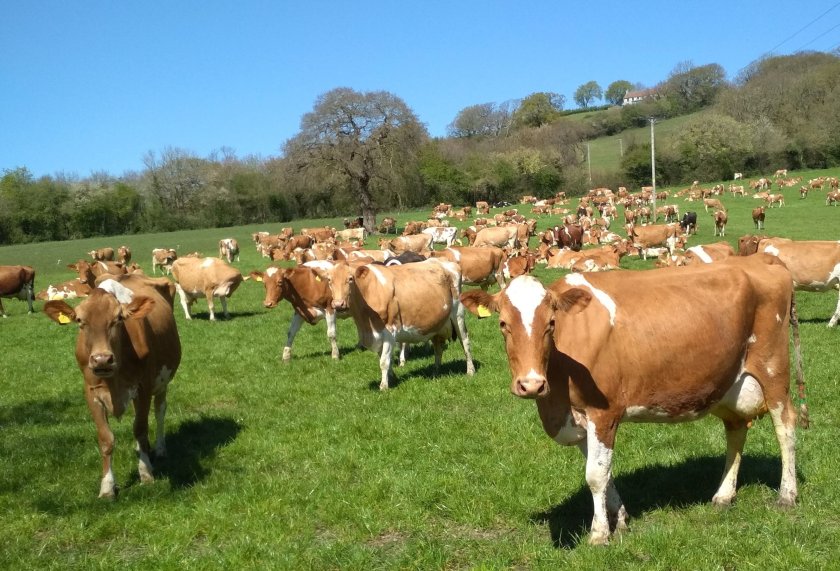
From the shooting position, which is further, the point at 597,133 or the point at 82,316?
the point at 597,133

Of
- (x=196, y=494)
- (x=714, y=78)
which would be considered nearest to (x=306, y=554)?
(x=196, y=494)

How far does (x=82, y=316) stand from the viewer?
6.55 metres

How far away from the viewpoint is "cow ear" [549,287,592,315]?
5.02 meters

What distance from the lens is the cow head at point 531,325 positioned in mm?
4629

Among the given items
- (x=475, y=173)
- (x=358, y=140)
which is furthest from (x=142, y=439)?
(x=475, y=173)

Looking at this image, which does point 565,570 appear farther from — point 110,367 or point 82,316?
point 82,316

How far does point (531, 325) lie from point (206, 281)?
1653 cm

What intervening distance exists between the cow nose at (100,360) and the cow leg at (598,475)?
14.2 feet

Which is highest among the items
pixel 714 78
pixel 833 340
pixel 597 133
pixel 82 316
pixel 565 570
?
pixel 714 78

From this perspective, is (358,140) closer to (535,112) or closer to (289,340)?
(289,340)

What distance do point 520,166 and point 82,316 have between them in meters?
85.9

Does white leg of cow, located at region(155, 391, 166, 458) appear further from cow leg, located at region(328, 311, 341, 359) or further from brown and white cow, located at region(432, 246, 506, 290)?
brown and white cow, located at region(432, 246, 506, 290)

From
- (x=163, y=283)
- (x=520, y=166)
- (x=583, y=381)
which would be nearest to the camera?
(x=583, y=381)

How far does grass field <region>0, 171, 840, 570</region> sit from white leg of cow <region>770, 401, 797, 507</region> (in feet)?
0.53
